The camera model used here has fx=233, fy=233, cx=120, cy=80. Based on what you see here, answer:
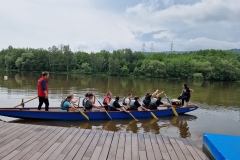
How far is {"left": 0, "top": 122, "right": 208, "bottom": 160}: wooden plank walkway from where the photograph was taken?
4336mm

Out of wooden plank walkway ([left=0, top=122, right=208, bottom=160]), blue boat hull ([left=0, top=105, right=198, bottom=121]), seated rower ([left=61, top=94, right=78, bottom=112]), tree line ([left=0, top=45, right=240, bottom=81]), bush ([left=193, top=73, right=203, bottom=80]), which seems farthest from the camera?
tree line ([left=0, top=45, right=240, bottom=81])

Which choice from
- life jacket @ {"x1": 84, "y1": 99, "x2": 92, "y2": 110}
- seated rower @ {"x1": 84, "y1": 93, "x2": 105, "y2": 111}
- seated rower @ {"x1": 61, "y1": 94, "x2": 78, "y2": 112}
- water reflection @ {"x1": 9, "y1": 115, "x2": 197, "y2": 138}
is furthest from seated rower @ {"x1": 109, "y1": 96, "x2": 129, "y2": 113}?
seated rower @ {"x1": 61, "y1": 94, "x2": 78, "y2": 112}

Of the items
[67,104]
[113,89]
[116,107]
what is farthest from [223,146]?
[113,89]

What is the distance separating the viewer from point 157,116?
1205 cm

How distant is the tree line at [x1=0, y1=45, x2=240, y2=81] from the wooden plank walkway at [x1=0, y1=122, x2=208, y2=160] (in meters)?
59.7

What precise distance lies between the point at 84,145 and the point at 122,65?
69.4 m

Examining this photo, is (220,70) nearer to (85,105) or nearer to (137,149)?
(85,105)

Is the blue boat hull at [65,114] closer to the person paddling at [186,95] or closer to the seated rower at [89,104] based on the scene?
the seated rower at [89,104]

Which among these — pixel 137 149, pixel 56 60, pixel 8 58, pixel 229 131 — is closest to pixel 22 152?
pixel 137 149

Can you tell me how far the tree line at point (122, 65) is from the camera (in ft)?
212

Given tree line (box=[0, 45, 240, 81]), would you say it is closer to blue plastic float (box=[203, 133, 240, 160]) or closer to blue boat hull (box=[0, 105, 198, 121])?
blue boat hull (box=[0, 105, 198, 121])

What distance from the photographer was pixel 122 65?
243 feet

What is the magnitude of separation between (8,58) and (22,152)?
80.5 m

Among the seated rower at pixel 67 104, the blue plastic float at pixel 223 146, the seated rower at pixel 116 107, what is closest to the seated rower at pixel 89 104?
the seated rower at pixel 67 104
